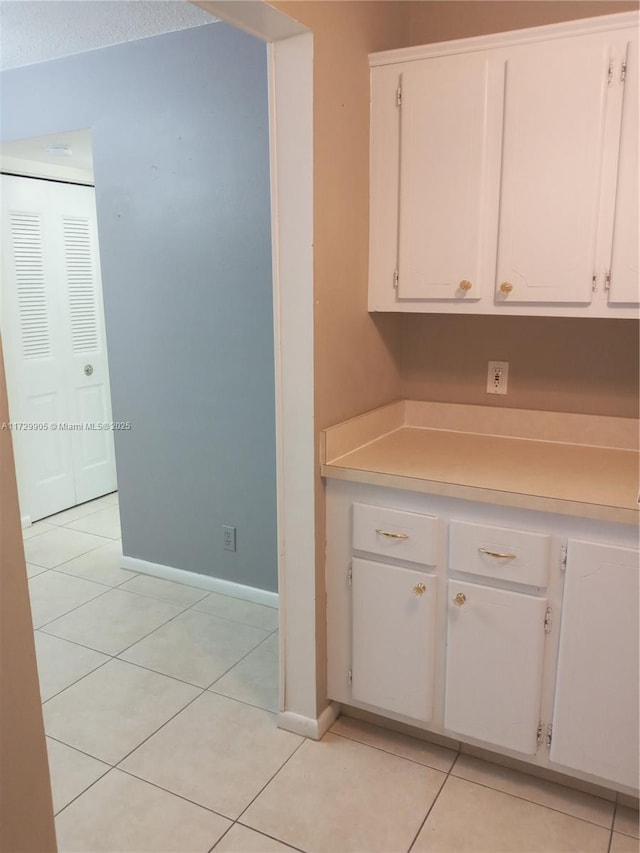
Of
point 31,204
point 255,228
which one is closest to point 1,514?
point 255,228

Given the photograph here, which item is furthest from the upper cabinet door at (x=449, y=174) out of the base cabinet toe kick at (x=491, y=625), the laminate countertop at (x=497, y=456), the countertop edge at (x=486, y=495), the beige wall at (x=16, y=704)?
the beige wall at (x=16, y=704)

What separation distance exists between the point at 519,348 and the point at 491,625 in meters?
0.97

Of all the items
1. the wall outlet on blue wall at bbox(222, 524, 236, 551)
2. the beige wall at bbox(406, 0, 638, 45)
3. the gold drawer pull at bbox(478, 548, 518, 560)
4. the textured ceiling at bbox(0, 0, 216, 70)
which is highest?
the textured ceiling at bbox(0, 0, 216, 70)

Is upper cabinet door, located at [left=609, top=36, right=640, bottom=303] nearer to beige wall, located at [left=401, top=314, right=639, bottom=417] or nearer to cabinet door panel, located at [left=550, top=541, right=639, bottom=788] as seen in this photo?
beige wall, located at [left=401, top=314, right=639, bottom=417]

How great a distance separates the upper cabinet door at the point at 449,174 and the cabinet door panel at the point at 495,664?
3.06ft

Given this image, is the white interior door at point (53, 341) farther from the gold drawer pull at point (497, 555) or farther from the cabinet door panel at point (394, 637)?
the gold drawer pull at point (497, 555)

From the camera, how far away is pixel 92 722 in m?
2.26

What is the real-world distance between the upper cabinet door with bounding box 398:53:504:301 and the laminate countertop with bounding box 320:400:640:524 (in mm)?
505

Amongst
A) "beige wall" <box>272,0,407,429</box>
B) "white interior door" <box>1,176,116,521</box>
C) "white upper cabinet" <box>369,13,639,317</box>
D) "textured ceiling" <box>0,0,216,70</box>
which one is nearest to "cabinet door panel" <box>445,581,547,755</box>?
"beige wall" <box>272,0,407,429</box>

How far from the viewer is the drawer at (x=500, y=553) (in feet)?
5.85

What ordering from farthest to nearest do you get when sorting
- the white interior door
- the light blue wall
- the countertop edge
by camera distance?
the white interior door, the light blue wall, the countertop edge

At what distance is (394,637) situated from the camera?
6.71ft

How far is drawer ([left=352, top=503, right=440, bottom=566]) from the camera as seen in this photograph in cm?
193

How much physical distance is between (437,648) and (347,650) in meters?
0.31
